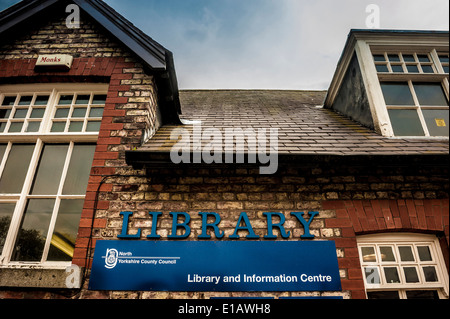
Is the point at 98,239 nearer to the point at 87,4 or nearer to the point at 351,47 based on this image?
the point at 87,4

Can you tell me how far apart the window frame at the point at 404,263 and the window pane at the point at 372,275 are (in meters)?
0.03

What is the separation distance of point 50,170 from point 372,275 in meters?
4.39

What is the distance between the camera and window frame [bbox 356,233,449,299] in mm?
2926

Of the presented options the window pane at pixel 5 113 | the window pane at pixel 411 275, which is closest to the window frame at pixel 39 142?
the window pane at pixel 5 113

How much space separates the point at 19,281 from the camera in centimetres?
271

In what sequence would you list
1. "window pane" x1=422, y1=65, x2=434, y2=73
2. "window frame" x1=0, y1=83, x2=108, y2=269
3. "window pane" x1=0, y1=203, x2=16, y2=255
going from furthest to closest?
1. "window pane" x1=422, y1=65, x2=434, y2=73
2. "window pane" x1=0, y1=203, x2=16, y2=255
3. "window frame" x1=0, y1=83, x2=108, y2=269

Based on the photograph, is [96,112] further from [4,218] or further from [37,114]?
[4,218]

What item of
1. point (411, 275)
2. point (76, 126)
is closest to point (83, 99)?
point (76, 126)

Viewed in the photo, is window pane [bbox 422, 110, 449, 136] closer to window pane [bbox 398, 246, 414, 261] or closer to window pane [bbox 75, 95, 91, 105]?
window pane [bbox 398, 246, 414, 261]

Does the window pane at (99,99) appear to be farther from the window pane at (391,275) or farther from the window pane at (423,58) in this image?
the window pane at (423,58)

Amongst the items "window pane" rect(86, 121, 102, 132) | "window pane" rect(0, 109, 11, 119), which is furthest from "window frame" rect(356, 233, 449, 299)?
"window pane" rect(0, 109, 11, 119)

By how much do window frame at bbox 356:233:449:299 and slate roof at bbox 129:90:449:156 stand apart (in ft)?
3.47

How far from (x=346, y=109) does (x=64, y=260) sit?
205 inches

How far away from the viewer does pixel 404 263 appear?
3.04m
